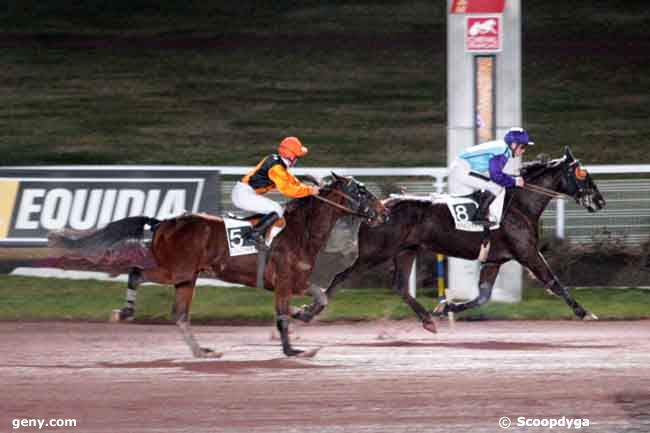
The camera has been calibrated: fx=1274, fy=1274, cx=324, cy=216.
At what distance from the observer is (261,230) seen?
10.4 metres

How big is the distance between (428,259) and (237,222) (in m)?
4.48

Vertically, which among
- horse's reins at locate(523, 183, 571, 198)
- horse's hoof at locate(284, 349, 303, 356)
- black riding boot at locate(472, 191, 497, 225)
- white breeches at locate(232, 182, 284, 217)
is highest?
white breeches at locate(232, 182, 284, 217)

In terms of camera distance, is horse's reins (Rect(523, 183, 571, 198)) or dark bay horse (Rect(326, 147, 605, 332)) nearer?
dark bay horse (Rect(326, 147, 605, 332))

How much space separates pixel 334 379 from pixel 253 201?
1823 mm

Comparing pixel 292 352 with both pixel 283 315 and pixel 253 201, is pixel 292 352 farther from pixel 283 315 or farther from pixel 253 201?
pixel 253 201

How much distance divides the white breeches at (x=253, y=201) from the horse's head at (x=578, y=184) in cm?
315

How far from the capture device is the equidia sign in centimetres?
1416

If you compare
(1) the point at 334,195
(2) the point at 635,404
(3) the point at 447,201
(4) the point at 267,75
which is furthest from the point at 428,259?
(4) the point at 267,75

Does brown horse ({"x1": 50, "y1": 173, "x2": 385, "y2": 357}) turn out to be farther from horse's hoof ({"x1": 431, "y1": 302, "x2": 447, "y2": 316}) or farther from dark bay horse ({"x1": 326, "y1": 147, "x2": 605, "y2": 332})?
horse's hoof ({"x1": 431, "y1": 302, "x2": 447, "y2": 316})

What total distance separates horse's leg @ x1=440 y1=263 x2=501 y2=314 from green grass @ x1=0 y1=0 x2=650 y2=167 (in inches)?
328

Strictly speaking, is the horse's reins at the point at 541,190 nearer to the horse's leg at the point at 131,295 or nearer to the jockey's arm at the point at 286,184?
the jockey's arm at the point at 286,184

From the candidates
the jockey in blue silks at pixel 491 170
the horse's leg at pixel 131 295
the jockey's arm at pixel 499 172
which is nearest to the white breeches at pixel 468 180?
the jockey in blue silks at pixel 491 170

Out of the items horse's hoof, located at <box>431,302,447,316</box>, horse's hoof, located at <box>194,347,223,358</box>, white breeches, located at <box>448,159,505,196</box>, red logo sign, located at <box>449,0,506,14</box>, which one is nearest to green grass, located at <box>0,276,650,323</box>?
horse's hoof, located at <box>431,302,447,316</box>

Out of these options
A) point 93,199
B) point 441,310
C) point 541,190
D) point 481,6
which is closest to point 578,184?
point 541,190
